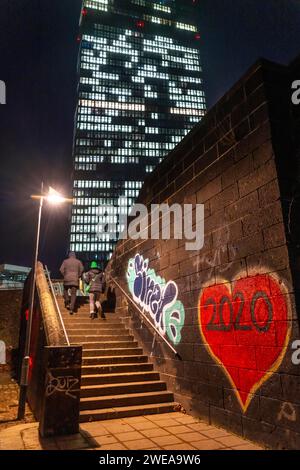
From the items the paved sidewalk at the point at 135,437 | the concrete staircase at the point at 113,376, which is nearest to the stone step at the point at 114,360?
the concrete staircase at the point at 113,376

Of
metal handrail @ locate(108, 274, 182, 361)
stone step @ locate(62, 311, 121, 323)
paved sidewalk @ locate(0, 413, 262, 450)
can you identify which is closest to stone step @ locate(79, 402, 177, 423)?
paved sidewalk @ locate(0, 413, 262, 450)

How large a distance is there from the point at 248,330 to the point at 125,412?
2.76m

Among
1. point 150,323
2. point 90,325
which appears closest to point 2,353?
point 90,325

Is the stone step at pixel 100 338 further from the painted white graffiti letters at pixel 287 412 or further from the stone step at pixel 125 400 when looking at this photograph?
the painted white graffiti letters at pixel 287 412

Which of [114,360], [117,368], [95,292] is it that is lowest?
[117,368]

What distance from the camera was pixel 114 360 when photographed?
6.72m

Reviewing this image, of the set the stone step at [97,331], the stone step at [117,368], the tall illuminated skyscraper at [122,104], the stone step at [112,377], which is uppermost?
the tall illuminated skyscraper at [122,104]

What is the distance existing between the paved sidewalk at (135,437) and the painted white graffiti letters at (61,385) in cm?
58

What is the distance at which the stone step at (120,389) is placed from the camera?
5.64m

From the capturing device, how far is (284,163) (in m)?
4.04

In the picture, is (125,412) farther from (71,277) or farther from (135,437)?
(71,277)

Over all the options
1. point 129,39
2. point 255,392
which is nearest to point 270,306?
point 255,392

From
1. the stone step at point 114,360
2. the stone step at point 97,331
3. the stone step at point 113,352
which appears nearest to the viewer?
the stone step at point 114,360

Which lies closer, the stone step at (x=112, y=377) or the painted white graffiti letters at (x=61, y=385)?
the painted white graffiti letters at (x=61, y=385)
